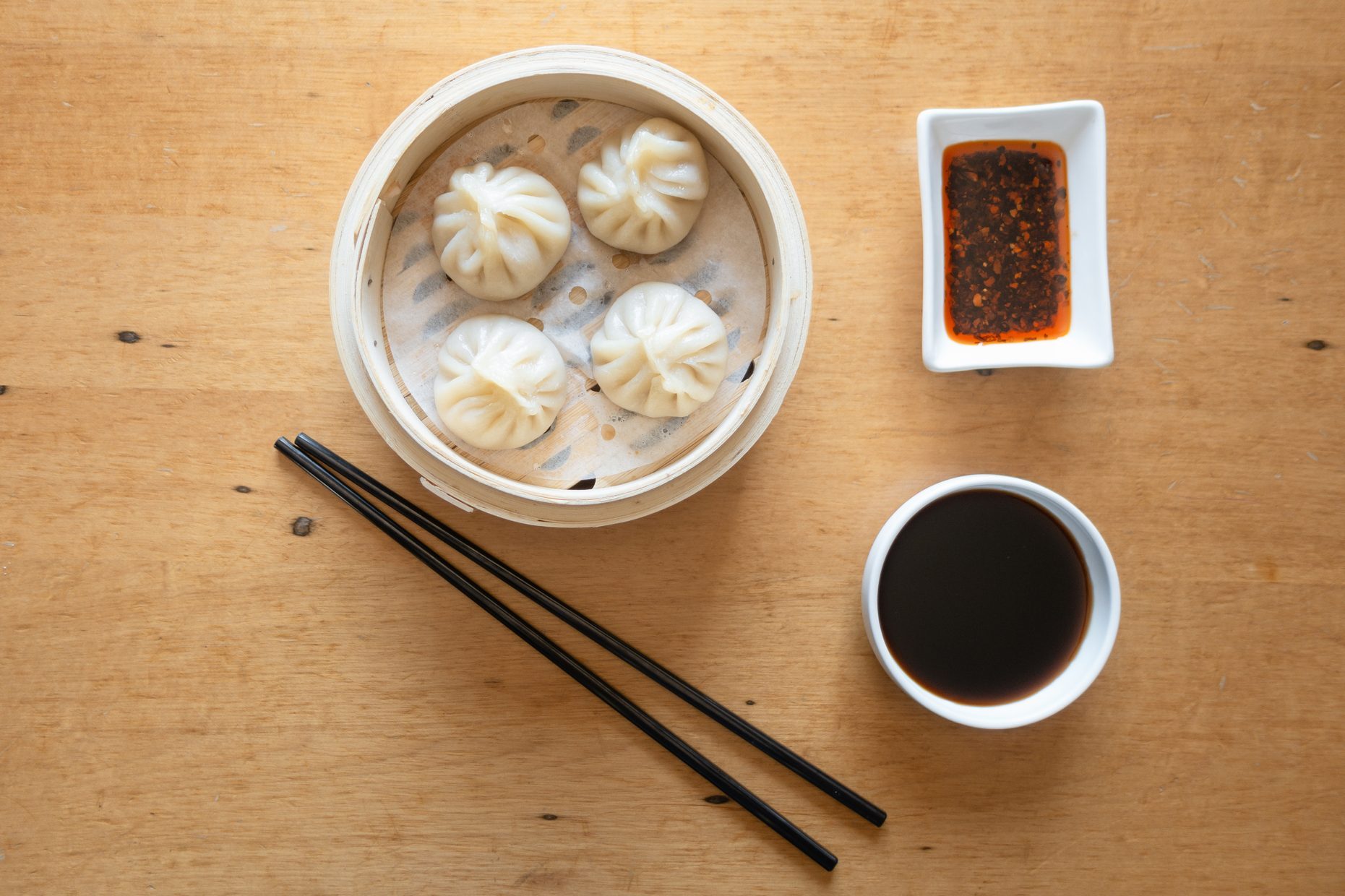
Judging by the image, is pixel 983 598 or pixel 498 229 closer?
pixel 498 229

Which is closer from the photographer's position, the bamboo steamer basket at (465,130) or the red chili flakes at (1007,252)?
the bamboo steamer basket at (465,130)

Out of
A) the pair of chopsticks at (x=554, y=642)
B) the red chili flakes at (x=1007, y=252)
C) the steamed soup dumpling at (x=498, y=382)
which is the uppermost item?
the red chili flakes at (x=1007, y=252)

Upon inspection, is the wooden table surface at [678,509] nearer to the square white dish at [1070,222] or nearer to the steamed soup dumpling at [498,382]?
the square white dish at [1070,222]

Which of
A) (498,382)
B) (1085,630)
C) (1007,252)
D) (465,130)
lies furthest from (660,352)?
(1085,630)

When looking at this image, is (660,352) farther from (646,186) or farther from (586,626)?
(586,626)

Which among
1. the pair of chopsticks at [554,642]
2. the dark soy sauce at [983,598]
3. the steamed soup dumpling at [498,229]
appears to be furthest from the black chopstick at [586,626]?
the steamed soup dumpling at [498,229]

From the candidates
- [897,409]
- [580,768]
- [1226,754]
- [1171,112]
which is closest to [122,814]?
[580,768]

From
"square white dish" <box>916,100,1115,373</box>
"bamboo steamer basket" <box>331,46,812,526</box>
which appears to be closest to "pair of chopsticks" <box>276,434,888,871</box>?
"bamboo steamer basket" <box>331,46,812,526</box>
